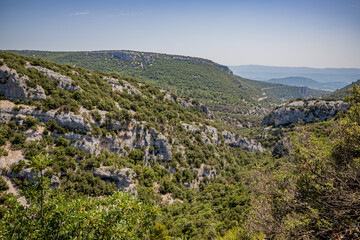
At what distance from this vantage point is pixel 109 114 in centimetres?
3244

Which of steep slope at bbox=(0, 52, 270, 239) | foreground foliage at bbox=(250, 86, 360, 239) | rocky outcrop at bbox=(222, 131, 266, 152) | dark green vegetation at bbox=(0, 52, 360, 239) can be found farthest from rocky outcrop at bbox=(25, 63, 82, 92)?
rocky outcrop at bbox=(222, 131, 266, 152)

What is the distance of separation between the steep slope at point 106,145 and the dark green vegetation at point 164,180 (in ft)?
0.66

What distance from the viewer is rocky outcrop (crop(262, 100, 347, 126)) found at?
64.2m

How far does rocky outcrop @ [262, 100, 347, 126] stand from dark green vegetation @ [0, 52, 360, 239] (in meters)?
30.4

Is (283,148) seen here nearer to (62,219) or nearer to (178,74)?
(62,219)

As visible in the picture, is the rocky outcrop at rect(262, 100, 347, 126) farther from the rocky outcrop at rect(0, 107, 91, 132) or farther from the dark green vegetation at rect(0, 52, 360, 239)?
the rocky outcrop at rect(0, 107, 91, 132)

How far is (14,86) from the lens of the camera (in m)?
24.0

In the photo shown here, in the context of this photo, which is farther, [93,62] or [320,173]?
[93,62]

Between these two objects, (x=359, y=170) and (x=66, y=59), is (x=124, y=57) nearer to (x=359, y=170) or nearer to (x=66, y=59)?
(x=66, y=59)

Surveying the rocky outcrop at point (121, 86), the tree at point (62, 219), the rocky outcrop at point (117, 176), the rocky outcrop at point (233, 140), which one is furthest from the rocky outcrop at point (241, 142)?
the tree at point (62, 219)

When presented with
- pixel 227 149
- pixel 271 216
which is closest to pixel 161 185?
pixel 271 216

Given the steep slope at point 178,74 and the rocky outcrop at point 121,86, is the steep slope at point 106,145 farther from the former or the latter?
the steep slope at point 178,74

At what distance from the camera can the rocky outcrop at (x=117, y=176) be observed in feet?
84.7

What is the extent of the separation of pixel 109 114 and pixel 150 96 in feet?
71.7
